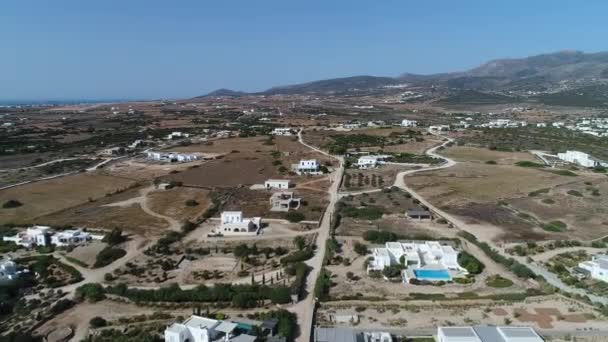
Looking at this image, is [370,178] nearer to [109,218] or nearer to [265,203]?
[265,203]

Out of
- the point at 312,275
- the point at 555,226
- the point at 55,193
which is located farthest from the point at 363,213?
the point at 55,193

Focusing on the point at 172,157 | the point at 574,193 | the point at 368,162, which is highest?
the point at 172,157

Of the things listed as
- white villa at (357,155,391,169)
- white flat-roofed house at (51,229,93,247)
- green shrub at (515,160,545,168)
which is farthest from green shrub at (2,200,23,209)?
green shrub at (515,160,545,168)

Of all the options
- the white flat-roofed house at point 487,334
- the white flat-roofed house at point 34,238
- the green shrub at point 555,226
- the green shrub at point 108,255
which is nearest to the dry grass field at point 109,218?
the green shrub at point 108,255

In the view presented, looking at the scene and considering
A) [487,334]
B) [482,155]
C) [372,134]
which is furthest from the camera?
[372,134]

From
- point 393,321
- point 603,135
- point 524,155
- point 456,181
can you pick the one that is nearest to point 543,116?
point 603,135

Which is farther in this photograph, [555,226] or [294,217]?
[294,217]

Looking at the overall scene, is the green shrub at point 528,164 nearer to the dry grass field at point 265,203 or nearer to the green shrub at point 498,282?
the dry grass field at point 265,203
